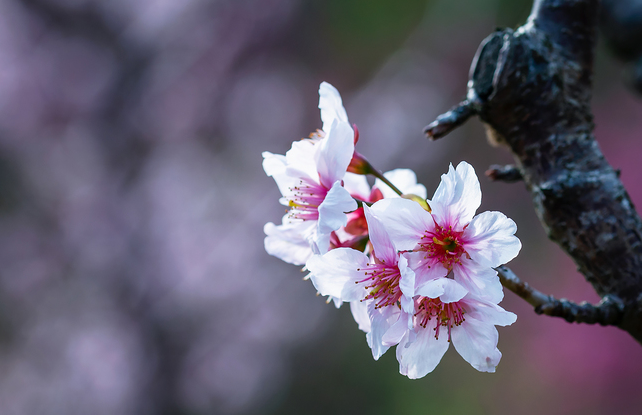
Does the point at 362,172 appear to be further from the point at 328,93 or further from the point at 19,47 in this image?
the point at 19,47

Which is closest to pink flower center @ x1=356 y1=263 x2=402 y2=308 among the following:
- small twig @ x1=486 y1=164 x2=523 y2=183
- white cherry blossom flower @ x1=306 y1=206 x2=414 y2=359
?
white cherry blossom flower @ x1=306 y1=206 x2=414 y2=359

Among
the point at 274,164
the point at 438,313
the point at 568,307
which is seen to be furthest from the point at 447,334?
the point at 274,164

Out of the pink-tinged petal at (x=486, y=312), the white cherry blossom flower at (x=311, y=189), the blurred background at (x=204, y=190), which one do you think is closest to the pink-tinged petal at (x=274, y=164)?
the white cherry blossom flower at (x=311, y=189)

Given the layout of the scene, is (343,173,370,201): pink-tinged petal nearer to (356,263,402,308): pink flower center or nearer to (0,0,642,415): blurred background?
(356,263,402,308): pink flower center

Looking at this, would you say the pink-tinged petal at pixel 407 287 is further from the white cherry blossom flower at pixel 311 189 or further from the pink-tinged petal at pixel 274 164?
the pink-tinged petal at pixel 274 164

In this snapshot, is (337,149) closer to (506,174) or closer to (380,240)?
(380,240)

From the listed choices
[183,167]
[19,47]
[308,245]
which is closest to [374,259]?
[308,245]
